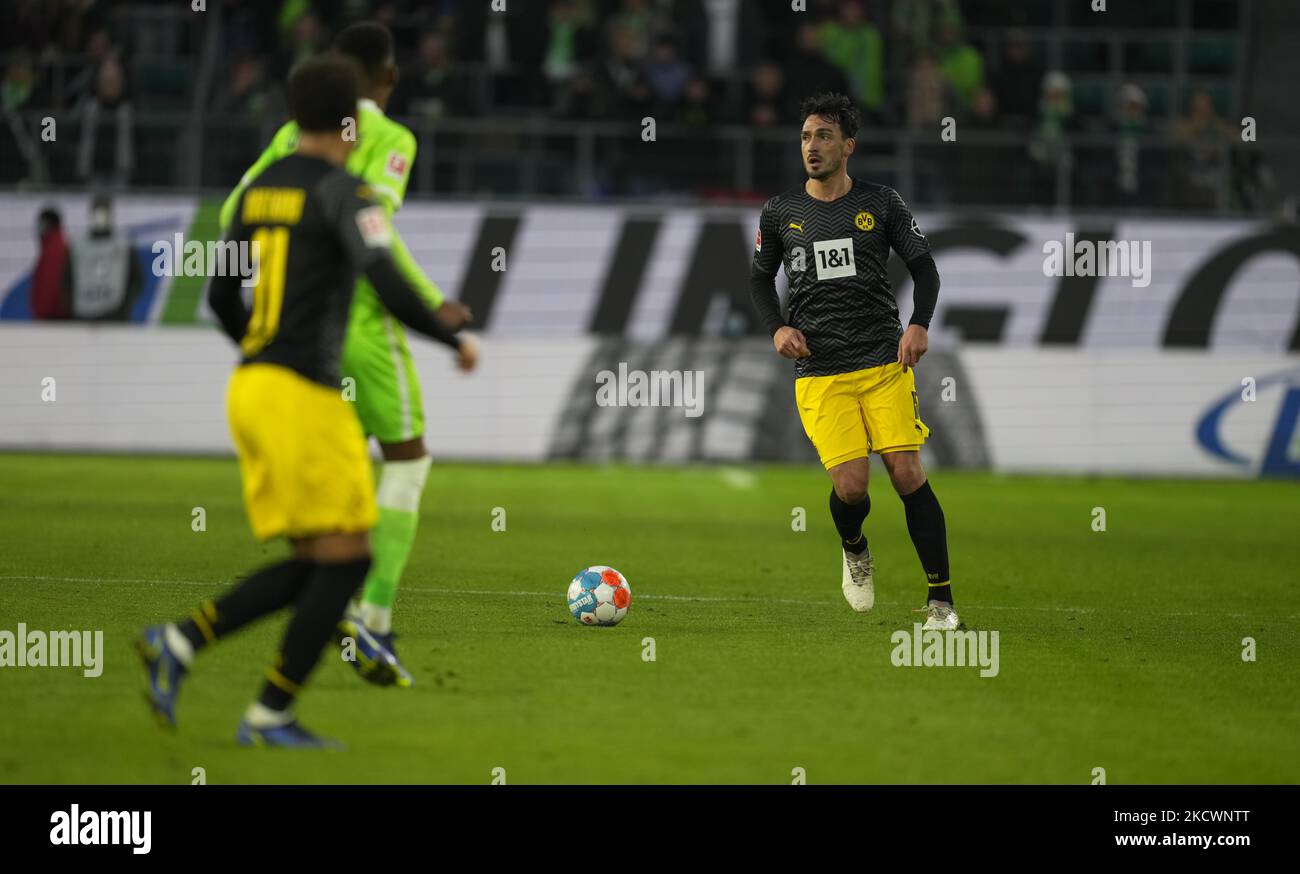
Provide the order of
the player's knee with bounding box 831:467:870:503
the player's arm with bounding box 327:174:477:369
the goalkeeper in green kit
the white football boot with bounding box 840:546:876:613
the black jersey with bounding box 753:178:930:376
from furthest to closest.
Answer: the white football boot with bounding box 840:546:876:613, the player's knee with bounding box 831:467:870:503, the black jersey with bounding box 753:178:930:376, the goalkeeper in green kit, the player's arm with bounding box 327:174:477:369

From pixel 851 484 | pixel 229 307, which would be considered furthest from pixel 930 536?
pixel 229 307

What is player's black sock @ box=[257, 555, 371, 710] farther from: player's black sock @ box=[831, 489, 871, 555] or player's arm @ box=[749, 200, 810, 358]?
player's black sock @ box=[831, 489, 871, 555]

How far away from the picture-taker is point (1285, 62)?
24891 mm

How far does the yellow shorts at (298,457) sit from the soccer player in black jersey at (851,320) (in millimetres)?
3424

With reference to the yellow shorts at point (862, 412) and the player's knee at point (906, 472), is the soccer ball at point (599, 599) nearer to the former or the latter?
the yellow shorts at point (862, 412)

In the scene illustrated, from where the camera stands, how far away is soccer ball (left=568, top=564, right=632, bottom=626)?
862 cm

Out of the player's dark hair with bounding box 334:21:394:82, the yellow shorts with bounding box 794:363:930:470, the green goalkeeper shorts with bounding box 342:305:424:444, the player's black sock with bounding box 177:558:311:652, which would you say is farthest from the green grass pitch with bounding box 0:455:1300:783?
the player's dark hair with bounding box 334:21:394:82

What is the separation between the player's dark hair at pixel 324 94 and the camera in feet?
19.0

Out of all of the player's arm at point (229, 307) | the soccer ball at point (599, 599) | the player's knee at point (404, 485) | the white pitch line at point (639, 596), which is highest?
the player's arm at point (229, 307)

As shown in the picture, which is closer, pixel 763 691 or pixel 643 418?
pixel 763 691

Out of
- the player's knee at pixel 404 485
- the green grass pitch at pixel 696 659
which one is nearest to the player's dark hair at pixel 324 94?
the player's knee at pixel 404 485

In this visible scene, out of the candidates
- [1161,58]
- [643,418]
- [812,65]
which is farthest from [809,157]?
[1161,58]

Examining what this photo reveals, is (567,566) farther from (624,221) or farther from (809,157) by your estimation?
(624,221)

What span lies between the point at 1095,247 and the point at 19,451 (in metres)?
12.3
